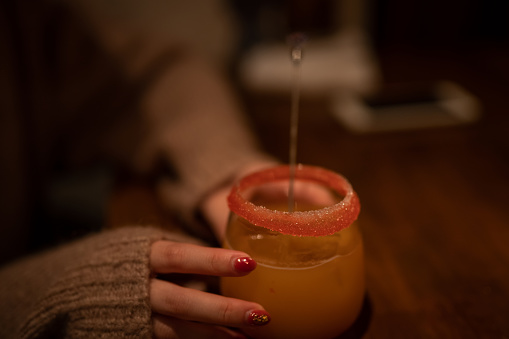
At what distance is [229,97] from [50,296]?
0.59 metres

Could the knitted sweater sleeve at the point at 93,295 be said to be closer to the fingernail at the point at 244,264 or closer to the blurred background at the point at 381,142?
the fingernail at the point at 244,264

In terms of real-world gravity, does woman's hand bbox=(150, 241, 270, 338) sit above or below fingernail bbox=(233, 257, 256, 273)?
below

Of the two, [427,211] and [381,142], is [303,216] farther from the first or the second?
[381,142]

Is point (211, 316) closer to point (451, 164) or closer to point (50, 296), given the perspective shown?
point (50, 296)

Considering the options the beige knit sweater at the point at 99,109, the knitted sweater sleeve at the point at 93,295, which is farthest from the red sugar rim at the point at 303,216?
the beige knit sweater at the point at 99,109

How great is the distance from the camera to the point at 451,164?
83cm

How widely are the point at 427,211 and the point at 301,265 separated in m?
0.39

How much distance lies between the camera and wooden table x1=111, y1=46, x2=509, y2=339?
462 mm

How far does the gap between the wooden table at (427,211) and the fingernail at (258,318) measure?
122mm

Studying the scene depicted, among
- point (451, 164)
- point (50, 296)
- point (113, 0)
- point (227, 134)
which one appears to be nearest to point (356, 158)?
point (451, 164)

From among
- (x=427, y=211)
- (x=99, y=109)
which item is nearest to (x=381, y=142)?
(x=427, y=211)

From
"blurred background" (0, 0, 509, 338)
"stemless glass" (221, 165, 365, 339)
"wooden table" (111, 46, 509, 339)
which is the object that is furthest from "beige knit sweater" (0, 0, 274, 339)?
"stemless glass" (221, 165, 365, 339)

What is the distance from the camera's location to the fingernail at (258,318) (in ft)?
1.18

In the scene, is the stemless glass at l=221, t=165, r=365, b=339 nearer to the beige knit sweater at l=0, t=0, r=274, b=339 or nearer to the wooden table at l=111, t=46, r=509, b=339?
the wooden table at l=111, t=46, r=509, b=339
